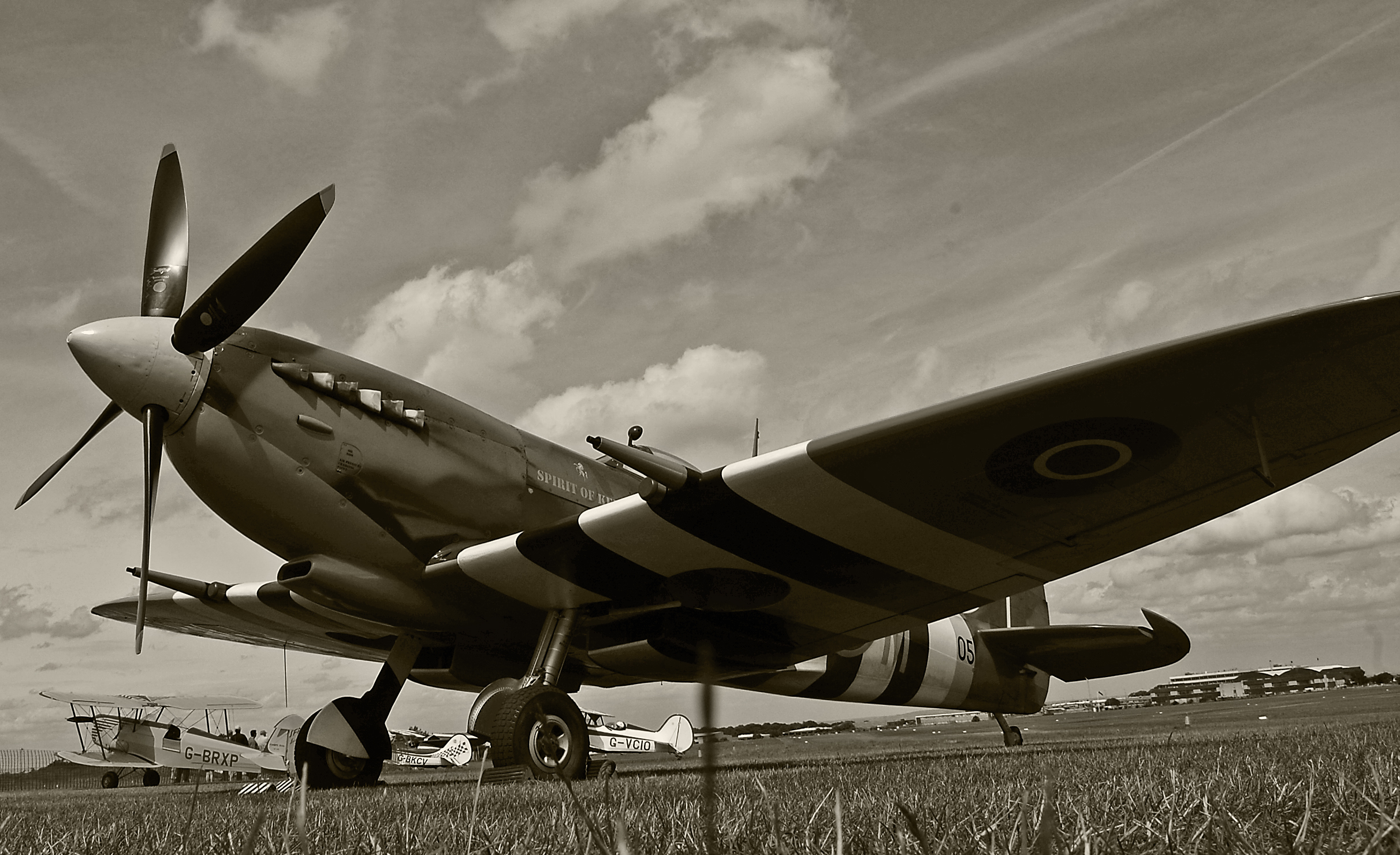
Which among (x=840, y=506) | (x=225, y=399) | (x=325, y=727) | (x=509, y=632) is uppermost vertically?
(x=225, y=399)

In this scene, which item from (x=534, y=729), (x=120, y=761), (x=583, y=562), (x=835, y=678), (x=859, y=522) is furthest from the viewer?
→ (x=120, y=761)

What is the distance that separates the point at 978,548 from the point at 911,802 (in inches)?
156

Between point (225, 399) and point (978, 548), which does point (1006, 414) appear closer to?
point (978, 548)

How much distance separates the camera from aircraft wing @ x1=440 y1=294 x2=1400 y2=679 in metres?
3.90

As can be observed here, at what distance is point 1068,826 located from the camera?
4.94 ft

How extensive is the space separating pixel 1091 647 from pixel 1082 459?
599 cm

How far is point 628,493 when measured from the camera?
27.0ft

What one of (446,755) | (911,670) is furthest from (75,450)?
(446,755)

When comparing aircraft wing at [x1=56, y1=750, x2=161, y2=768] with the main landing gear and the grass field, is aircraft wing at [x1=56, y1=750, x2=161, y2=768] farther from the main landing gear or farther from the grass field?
the grass field

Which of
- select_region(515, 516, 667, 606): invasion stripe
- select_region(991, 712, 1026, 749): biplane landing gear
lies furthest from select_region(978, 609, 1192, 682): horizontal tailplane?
select_region(515, 516, 667, 606): invasion stripe

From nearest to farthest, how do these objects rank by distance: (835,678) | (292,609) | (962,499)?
(962,499) < (292,609) < (835,678)

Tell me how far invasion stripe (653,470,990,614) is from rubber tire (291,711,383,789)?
344 cm

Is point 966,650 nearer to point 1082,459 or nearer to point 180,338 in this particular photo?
point 1082,459

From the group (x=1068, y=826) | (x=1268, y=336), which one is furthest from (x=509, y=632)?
(x=1068, y=826)
